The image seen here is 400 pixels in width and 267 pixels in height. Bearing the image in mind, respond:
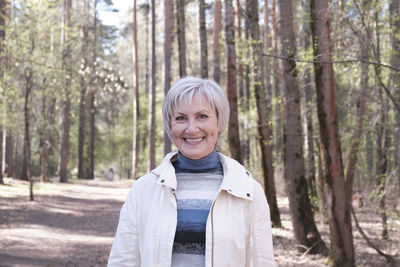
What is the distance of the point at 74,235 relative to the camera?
10750mm

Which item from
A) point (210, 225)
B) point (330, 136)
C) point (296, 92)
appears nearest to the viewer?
point (210, 225)

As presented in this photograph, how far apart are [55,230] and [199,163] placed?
31.7 feet

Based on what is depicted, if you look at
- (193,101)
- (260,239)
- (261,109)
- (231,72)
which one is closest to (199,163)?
(193,101)

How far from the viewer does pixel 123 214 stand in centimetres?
227

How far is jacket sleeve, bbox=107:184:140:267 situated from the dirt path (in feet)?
19.9

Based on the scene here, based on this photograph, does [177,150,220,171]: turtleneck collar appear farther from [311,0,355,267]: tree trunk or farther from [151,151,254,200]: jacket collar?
[311,0,355,267]: tree trunk

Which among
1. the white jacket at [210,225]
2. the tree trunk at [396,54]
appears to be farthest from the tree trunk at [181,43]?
the white jacket at [210,225]

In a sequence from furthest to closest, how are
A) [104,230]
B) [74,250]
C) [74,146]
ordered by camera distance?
[74,146] < [104,230] < [74,250]

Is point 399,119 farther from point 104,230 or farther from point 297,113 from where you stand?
point 104,230

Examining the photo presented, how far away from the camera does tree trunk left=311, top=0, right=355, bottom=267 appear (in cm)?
659

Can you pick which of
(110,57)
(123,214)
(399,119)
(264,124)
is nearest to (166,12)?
(264,124)

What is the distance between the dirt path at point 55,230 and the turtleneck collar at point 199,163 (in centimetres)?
612

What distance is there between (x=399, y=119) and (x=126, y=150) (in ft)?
131

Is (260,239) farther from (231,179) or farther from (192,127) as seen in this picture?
(192,127)
